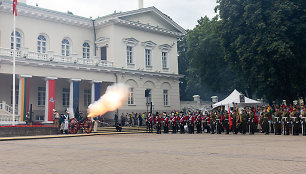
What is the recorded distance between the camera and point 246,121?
28.0 m

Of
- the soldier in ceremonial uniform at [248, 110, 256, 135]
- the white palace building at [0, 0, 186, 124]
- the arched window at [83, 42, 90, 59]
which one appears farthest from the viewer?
the arched window at [83, 42, 90, 59]

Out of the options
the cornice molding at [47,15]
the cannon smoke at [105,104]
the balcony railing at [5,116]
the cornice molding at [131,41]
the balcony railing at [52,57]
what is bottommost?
the balcony railing at [5,116]

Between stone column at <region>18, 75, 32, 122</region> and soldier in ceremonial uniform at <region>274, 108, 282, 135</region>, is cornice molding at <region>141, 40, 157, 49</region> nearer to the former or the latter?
stone column at <region>18, 75, 32, 122</region>

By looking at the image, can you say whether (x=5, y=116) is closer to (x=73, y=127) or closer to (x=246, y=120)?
(x=73, y=127)

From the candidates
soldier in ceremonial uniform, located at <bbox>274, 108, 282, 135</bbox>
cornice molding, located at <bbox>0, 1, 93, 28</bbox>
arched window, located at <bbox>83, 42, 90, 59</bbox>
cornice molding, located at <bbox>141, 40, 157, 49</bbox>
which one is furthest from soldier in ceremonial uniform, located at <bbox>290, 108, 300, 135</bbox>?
arched window, located at <bbox>83, 42, 90, 59</bbox>

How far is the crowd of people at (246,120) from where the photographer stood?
82.6ft

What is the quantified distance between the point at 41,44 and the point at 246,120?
76.4 feet

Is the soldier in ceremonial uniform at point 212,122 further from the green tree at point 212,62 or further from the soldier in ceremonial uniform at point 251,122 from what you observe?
the green tree at point 212,62

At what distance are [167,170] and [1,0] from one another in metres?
31.8

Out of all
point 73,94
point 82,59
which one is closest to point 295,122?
point 73,94

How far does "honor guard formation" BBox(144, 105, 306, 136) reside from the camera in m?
25.2

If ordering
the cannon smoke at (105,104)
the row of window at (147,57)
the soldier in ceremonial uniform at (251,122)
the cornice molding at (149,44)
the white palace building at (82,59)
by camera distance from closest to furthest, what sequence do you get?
the soldier in ceremonial uniform at (251,122) < the cannon smoke at (105,104) < the white palace building at (82,59) < the row of window at (147,57) < the cornice molding at (149,44)

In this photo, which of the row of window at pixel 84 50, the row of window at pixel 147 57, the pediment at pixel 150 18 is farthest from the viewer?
the row of window at pixel 147 57

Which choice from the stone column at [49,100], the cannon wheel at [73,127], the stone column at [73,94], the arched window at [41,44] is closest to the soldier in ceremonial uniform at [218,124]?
the cannon wheel at [73,127]
